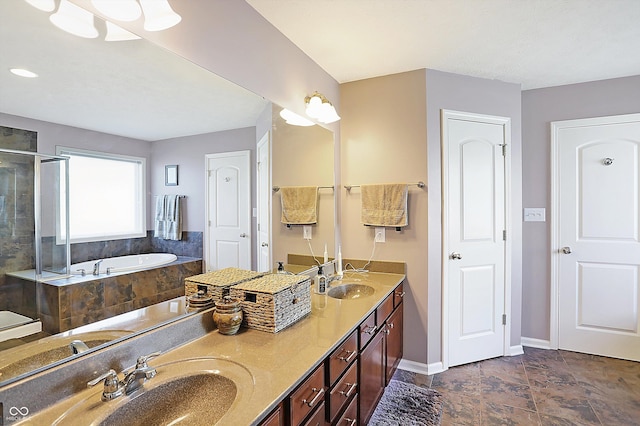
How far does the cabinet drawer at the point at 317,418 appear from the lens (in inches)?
45.2

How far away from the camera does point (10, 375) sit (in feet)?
2.70

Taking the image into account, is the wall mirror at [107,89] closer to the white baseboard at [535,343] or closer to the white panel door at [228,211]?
the white panel door at [228,211]

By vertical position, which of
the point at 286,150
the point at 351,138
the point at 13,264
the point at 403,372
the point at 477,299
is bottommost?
the point at 403,372

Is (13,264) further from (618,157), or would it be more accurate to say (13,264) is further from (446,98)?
(618,157)

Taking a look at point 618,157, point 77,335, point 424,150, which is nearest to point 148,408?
point 77,335

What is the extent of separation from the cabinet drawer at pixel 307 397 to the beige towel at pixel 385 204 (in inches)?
60.1

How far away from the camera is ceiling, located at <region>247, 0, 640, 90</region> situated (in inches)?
69.8

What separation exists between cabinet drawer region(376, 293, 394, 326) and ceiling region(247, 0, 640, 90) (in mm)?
1695

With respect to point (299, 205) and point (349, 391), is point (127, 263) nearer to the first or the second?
point (349, 391)

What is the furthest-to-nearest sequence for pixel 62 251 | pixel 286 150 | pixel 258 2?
1. pixel 286 150
2. pixel 258 2
3. pixel 62 251

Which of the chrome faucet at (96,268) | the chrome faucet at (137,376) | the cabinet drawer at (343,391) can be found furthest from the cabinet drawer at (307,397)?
the chrome faucet at (96,268)

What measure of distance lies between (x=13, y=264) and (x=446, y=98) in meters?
2.72

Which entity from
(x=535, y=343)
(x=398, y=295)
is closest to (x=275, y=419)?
(x=398, y=295)

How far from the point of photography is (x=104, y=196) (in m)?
1.06
